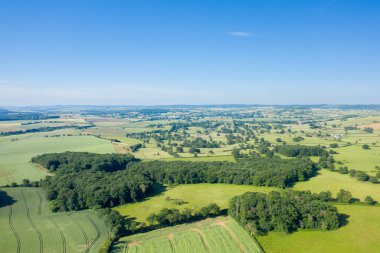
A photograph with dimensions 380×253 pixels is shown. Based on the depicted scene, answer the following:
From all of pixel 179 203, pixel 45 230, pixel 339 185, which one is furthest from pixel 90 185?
pixel 339 185

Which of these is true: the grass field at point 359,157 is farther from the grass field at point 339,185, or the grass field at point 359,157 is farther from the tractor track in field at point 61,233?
the tractor track in field at point 61,233

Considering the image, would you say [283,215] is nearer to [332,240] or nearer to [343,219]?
[332,240]

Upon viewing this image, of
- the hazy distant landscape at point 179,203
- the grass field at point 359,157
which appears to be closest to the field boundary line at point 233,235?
the hazy distant landscape at point 179,203

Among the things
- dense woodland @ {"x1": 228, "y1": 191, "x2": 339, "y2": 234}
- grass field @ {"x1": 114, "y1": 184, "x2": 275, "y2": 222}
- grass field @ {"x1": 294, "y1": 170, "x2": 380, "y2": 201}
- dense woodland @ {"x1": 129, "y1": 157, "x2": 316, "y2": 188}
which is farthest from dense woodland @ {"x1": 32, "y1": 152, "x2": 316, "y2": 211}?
dense woodland @ {"x1": 228, "y1": 191, "x2": 339, "y2": 234}

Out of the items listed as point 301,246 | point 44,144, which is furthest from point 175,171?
point 44,144

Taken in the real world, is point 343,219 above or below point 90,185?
below
